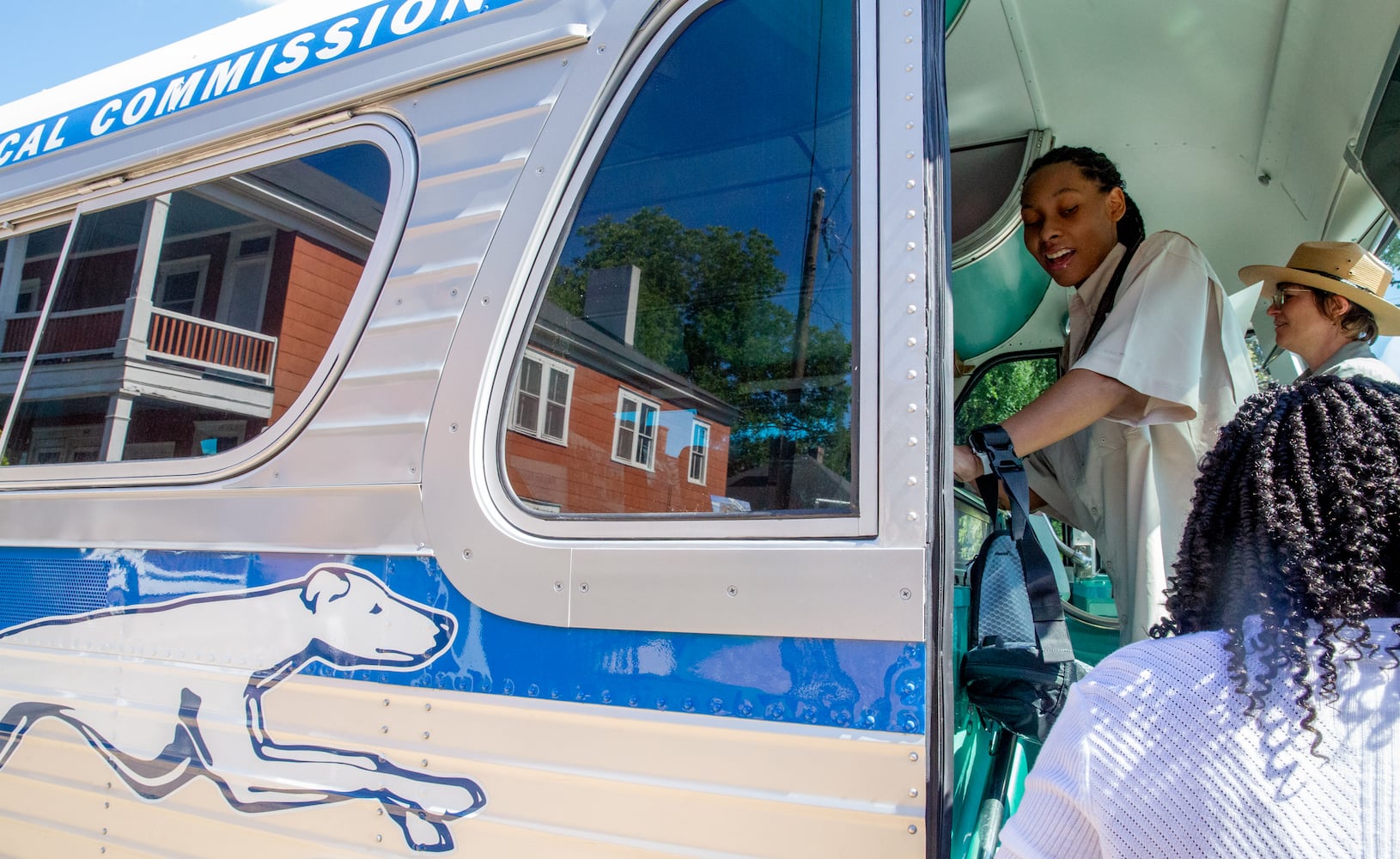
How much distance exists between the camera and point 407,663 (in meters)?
1.68

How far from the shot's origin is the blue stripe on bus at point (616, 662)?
4.44ft

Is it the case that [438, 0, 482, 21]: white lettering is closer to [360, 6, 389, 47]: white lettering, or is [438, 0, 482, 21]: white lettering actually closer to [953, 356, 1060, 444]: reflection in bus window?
[360, 6, 389, 47]: white lettering

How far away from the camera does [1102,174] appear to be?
2447mm

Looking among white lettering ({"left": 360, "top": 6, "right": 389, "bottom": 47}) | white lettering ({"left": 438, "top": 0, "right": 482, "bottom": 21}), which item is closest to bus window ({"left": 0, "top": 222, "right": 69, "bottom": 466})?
white lettering ({"left": 360, "top": 6, "right": 389, "bottom": 47})

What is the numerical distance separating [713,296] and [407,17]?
3.20 ft

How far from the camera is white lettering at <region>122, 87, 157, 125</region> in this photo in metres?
2.39

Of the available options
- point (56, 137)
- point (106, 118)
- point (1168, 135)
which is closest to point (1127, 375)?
point (1168, 135)

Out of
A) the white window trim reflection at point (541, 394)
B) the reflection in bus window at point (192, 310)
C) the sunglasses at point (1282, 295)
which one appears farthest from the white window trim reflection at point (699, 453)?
the sunglasses at point (1282, 295)

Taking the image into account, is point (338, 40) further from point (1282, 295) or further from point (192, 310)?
point (1282, 295)

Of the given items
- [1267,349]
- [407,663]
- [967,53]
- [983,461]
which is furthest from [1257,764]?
[1267,349]

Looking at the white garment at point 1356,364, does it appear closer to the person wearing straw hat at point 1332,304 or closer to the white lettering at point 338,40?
the person wearing straw hat at point 1332,304

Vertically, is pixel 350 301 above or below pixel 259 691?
above

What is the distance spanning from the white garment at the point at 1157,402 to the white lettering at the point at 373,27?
1.63 m

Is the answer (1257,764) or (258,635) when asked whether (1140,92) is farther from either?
(258,635)
